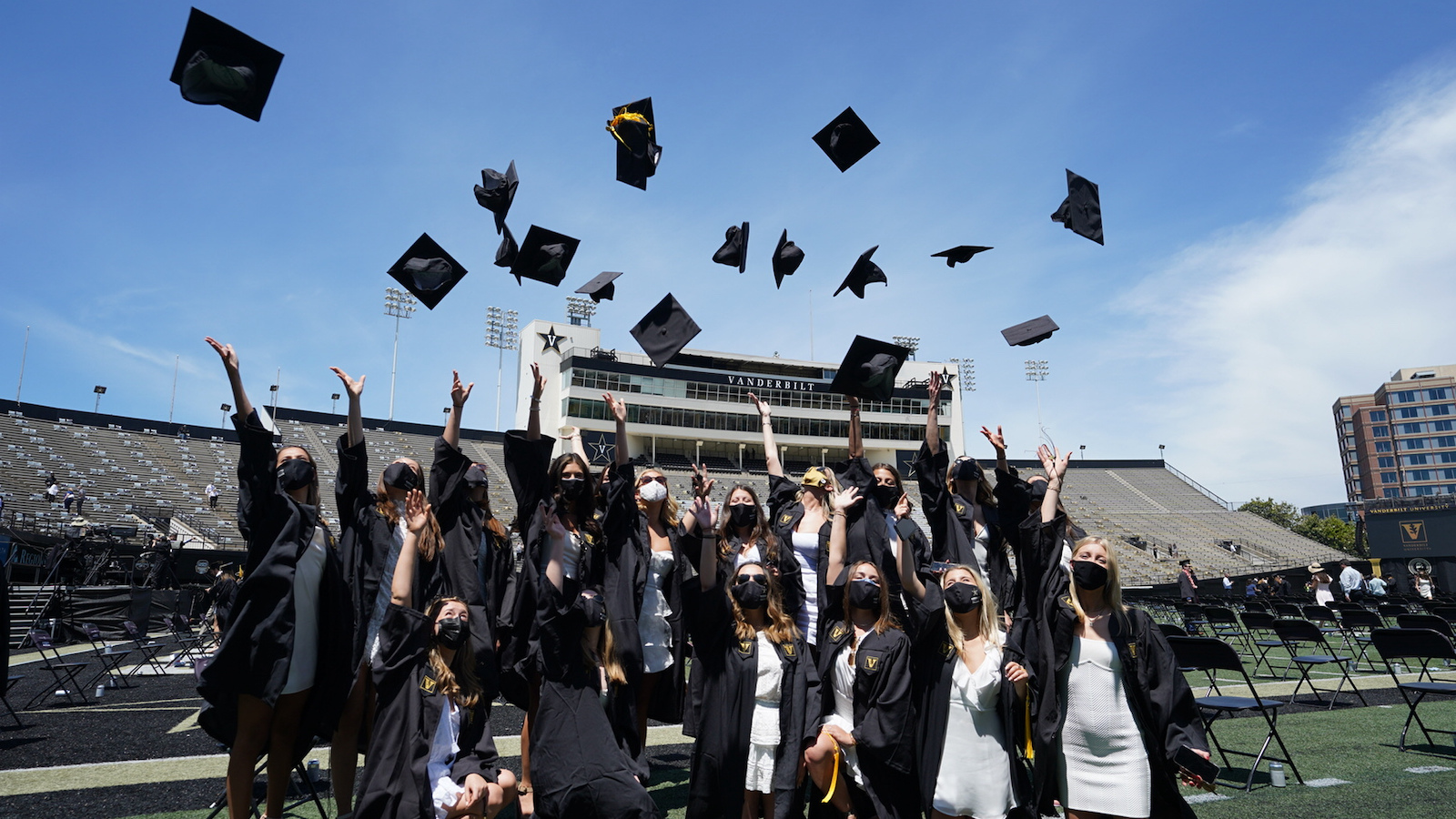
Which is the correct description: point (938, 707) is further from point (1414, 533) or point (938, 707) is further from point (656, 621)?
point (1414, 533)

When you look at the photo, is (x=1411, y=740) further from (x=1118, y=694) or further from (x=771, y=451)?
(x=771, y=451)

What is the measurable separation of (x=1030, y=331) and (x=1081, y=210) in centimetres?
→ 144

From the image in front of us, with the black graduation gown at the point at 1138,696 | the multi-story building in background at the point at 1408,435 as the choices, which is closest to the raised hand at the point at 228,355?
the black graduation gown at the point at 1138,696

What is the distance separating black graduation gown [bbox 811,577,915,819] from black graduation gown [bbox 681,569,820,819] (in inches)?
5.9

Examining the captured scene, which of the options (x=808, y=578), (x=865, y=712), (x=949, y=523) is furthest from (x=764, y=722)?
(x=949, y=523)

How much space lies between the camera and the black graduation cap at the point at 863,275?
7605 millimetres

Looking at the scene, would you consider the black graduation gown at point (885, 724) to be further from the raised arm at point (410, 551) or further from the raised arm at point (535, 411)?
the raised arm at point (535, 411)

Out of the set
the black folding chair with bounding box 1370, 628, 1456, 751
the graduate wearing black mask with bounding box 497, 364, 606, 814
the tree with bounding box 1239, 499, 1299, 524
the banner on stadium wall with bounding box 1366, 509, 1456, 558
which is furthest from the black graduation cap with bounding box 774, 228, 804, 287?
the tree with bounding box 1239, 499, 1299, 524

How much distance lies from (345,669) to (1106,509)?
6305cm

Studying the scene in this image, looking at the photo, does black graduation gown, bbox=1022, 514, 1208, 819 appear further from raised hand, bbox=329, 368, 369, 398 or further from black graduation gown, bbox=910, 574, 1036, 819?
raised hand, bbox=329, 368, 369, 398

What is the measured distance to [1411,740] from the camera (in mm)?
6496

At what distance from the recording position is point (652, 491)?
4910 millimetres

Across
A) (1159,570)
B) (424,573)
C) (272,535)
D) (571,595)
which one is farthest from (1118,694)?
(1159,570)

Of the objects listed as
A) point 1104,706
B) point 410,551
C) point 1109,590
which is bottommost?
point 1104,706
